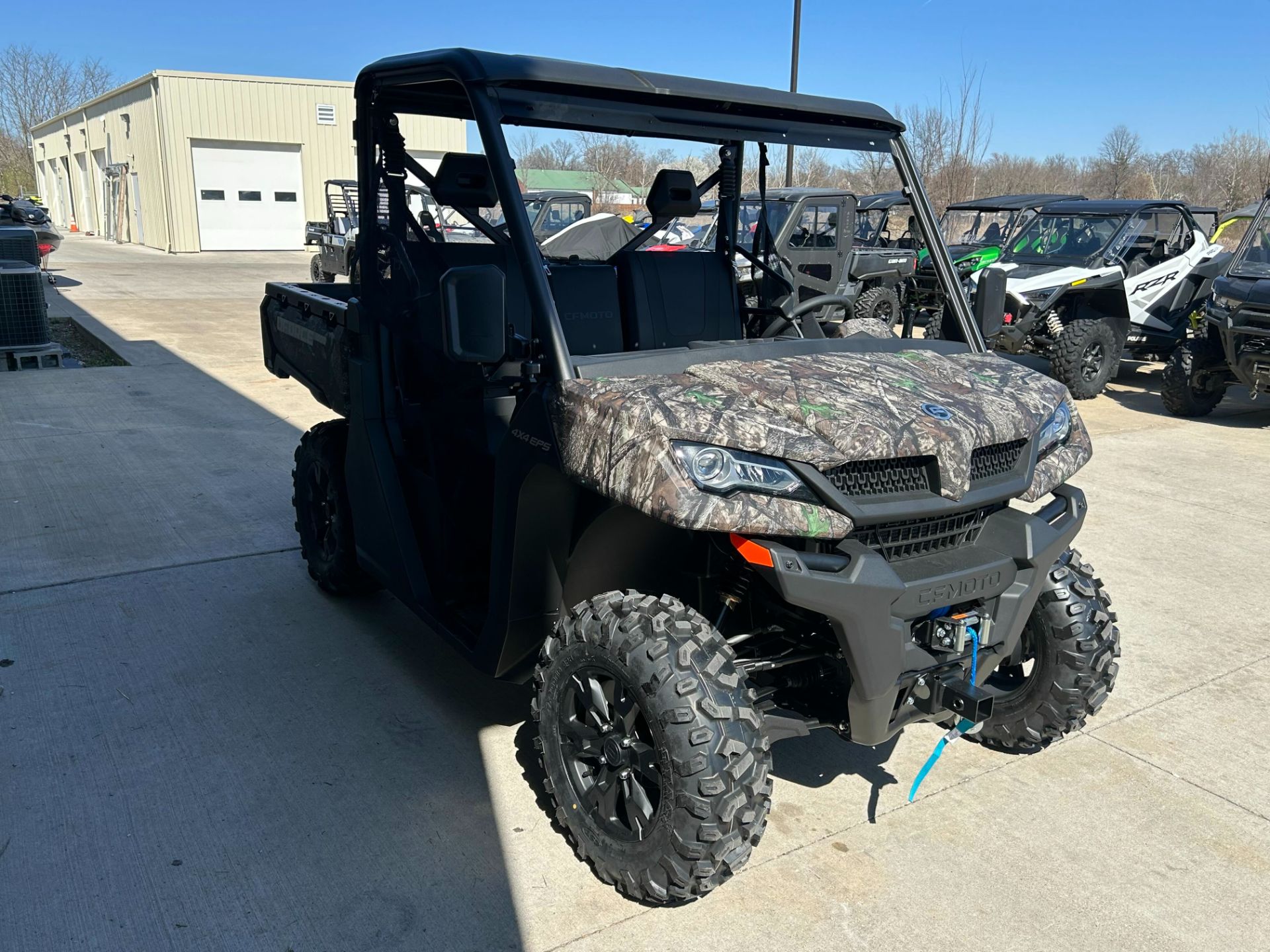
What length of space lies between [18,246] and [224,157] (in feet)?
82.3

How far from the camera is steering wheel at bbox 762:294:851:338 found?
3.82 metres

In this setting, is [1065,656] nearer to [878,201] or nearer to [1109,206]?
[1109,206]

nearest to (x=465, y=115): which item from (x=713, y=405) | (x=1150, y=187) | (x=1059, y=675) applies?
(x=713, y=405)

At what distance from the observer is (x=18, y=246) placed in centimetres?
1055

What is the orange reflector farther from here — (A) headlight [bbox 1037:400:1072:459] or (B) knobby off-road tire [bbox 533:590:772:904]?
(A) headlight [bbox 1037:400:1072:459]

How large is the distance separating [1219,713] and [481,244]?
3148 millimetres

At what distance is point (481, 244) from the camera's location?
11.9ft

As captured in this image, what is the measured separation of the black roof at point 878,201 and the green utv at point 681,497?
1145 cm

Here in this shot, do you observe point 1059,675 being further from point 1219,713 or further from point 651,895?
point 651,895

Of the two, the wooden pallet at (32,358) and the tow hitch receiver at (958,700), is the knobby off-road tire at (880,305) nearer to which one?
the wooden pallet at (32,358)

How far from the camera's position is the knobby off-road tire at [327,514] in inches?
167

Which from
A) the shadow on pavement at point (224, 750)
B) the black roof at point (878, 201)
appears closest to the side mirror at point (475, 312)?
the shadow on pavement at point (224, 750)

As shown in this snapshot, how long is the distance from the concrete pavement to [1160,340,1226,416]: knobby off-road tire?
14.3 feet

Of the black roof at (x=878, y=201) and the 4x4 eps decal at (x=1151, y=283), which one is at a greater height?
the black roof at (x=878, y=201)
